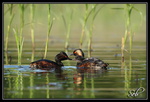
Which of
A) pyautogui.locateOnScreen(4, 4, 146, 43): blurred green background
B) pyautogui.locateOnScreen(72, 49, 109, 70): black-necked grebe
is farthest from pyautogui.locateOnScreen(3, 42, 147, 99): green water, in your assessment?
pyautogui.locateOnScreen(4, 4, 146, 43): blurred green background

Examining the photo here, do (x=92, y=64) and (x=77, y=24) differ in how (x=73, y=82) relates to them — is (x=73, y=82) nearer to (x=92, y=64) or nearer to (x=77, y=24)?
(x=92, y=64)

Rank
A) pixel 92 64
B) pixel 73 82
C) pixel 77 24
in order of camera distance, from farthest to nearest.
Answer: pixel 77 24 < pixel 92 64 < pixel 73 82

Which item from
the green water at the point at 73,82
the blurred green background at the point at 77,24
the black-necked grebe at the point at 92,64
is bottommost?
the green water at the point at 73,82

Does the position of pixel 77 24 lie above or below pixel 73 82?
above

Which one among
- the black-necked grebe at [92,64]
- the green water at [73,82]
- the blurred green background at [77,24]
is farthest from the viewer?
the blurred green background at [77,24]

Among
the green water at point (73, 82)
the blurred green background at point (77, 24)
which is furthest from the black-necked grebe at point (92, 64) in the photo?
the blurred green background at point (77, 24)

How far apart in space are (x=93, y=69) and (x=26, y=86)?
343 cm

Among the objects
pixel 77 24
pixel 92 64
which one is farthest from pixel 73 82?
pixel 77 24

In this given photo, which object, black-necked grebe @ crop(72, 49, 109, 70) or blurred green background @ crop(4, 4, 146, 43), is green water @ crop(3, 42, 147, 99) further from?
blurred green background @ crop(4, 4, 146, 43)

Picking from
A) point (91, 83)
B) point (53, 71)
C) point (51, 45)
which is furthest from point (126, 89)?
point (51, 45)

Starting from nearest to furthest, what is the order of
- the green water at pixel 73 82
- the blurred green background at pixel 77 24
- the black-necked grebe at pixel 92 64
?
the green water at pixel 73 82 → the black-necked grebe at pixel 92 64 → the blurred green background at pixel 77 24

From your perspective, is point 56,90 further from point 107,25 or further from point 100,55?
point 107,25

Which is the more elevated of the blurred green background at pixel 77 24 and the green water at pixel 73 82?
the blurred green background at pixel 77 24

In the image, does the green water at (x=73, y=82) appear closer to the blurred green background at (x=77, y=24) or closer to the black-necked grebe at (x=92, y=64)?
the black-necked grebe at (x=92, y=64)
